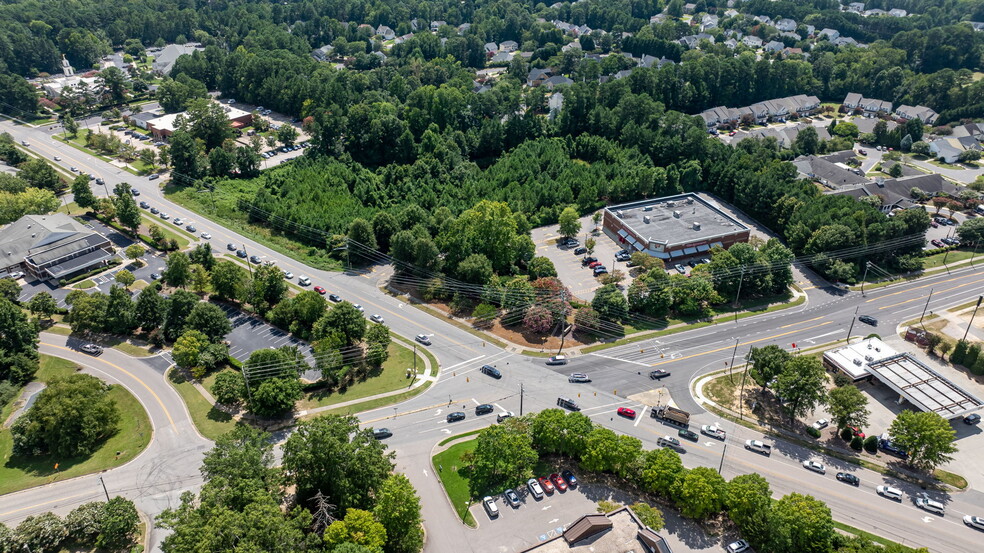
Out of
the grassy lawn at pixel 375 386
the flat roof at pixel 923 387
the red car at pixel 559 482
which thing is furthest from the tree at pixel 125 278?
the flat roof at pixel 923 387

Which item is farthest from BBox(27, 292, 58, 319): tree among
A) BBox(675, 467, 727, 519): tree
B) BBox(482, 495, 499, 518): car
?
BBox(675, 467, 727, 519): tree

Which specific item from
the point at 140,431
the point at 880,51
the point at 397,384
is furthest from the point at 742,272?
the point at 880,51

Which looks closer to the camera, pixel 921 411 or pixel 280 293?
pixel 921 411

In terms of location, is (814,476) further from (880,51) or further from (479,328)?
(880,51)

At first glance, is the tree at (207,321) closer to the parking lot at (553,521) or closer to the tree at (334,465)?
the tree at (334,465)

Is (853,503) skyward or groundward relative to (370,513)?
groundward

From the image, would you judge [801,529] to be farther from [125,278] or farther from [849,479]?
[125,278]

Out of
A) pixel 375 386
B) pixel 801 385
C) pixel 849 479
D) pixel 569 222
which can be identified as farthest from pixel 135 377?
pixel 849 479
